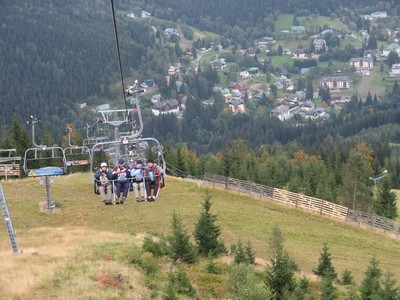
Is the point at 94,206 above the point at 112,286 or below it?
below

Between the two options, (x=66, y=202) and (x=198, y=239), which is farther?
(x=66, y=202)

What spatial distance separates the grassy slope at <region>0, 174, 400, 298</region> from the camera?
35812 millimetres

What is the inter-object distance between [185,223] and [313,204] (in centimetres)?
1348

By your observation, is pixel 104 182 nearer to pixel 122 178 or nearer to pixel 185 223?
pixel 122 178

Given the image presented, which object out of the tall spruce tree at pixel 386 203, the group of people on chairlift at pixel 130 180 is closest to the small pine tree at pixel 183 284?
the group of people on chairlift at pixel 130 180

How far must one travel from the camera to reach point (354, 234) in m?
46.2

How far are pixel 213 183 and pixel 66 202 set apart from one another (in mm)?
13537

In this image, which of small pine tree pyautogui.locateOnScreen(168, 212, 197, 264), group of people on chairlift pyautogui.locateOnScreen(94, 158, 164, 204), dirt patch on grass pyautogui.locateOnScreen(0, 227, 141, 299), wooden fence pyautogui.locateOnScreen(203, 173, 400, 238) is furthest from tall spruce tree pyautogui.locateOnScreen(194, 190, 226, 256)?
wooden fence pyautogui.locateOnScreen(203, 173, 400, 238)

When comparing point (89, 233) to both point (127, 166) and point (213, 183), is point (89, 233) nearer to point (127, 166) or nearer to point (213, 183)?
point (127, 166)

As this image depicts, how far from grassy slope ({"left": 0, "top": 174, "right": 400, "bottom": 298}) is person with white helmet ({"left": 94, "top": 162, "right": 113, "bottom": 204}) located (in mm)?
5075

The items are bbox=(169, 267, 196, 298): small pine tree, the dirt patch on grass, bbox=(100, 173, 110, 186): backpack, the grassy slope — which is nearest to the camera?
the dirt patch on grass

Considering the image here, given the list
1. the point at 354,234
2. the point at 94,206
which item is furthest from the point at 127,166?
the point at 354,234

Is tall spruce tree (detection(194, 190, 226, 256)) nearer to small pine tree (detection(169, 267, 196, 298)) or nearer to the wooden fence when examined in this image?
small pine tree (detection(169, 267, 196, 298))

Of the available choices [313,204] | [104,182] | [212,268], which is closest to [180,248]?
[212,268]
